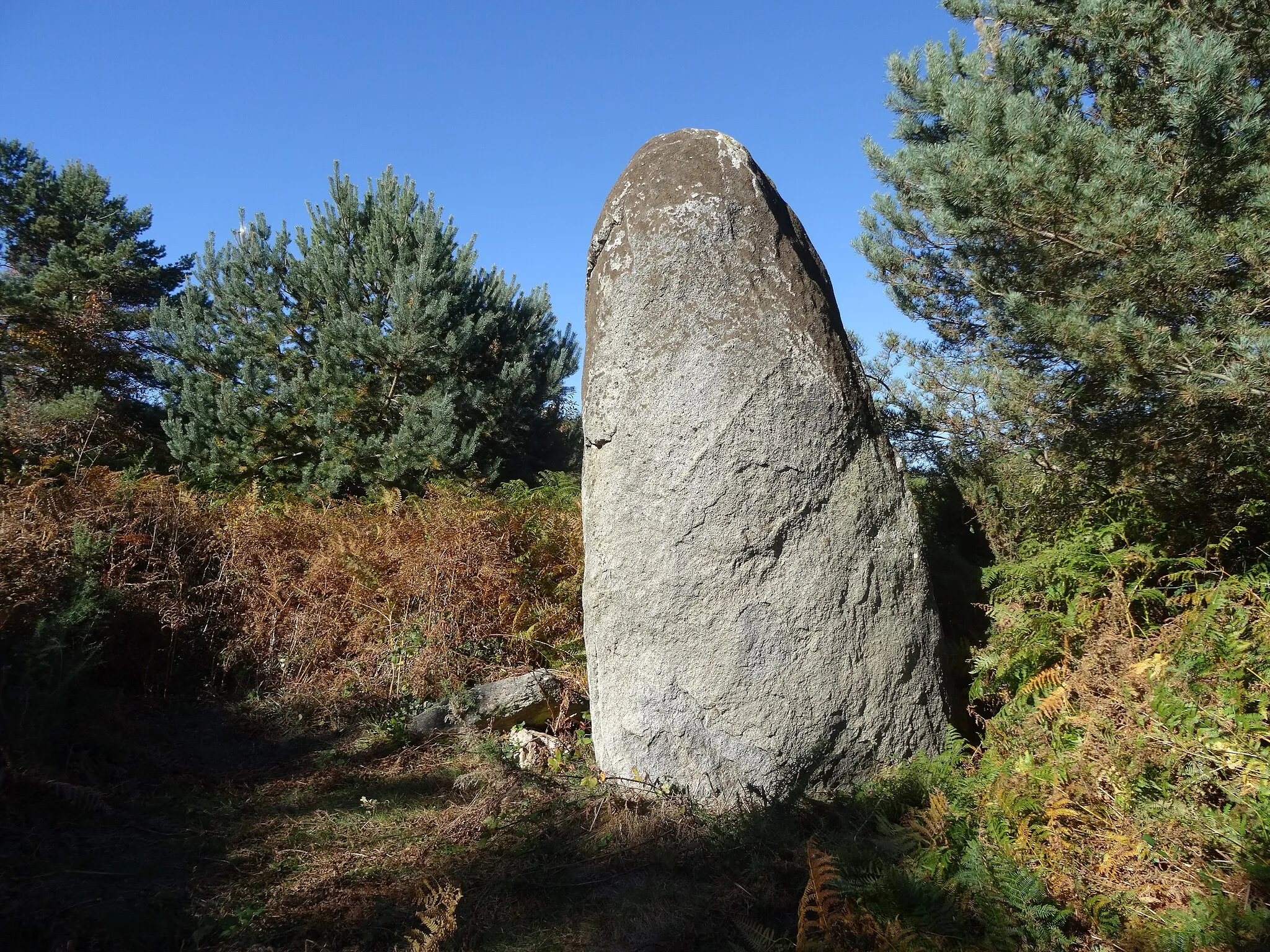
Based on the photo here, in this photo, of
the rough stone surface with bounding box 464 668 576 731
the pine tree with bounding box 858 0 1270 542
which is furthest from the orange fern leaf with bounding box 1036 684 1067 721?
the rough stone surface with bounding box 464 668 576 731

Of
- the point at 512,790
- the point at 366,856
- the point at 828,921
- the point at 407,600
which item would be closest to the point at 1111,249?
the point at 828,921

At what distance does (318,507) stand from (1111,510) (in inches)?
293

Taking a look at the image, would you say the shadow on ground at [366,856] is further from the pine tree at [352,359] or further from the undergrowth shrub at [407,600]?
the pine tree at [352,359]

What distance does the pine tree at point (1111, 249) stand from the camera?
365 centimetres

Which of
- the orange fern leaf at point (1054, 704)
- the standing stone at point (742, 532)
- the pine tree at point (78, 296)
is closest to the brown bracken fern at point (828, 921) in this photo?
the standing stone at point (742, 532)

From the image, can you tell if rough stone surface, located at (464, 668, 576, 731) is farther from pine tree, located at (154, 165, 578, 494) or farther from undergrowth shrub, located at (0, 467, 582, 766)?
pine tree, located at (154, 165, 578, 494)

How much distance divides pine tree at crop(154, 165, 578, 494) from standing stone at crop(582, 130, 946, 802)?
5.56 m

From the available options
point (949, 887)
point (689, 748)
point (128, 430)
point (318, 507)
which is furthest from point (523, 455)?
point (949, 887)

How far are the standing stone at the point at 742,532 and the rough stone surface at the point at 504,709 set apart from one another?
1115 millimetres

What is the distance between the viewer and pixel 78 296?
1241 cm

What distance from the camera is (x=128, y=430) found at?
36.2 ft

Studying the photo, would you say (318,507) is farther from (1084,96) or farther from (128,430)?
(1084,96)

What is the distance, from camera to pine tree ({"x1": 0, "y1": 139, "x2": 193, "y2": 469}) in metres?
11.7

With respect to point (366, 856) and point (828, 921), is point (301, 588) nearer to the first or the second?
point (366, 856)
